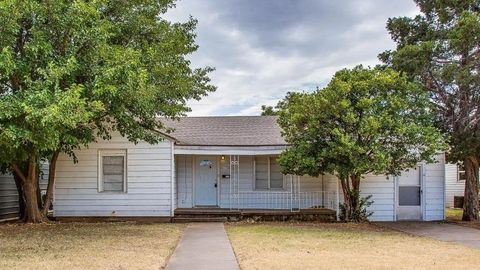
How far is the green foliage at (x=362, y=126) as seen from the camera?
13539mm

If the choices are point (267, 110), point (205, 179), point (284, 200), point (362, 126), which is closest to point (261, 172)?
point (284, 200)

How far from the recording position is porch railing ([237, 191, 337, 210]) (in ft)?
57.7

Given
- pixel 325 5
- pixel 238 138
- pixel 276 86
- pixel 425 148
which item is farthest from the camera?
pixel 276 86

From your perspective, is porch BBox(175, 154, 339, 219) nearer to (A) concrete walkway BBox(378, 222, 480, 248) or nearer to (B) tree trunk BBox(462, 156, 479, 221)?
(A) concrete walkway BBox(378, 222, 480, 248)

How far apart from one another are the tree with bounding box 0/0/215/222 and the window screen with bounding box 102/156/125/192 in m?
2.96

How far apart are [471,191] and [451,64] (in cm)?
522

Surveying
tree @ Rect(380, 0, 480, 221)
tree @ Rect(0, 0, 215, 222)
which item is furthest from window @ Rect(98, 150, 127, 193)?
tree @ Rect(380, 0, 480, 221)

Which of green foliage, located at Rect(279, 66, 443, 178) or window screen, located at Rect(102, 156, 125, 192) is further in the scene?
window screen, located at Rect(102, 156, 125, 192)

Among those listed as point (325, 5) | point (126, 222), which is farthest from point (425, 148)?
point (126, 222)

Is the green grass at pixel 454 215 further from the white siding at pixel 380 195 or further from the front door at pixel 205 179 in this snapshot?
the front door at pixel 205 179

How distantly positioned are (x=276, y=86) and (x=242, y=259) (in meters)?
17.8

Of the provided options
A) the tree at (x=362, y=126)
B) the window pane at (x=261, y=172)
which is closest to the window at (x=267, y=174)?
the window pane at (x=261, y=172)

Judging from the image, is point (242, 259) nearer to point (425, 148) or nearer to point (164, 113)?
point (164, 113)

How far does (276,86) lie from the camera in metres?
25.7
